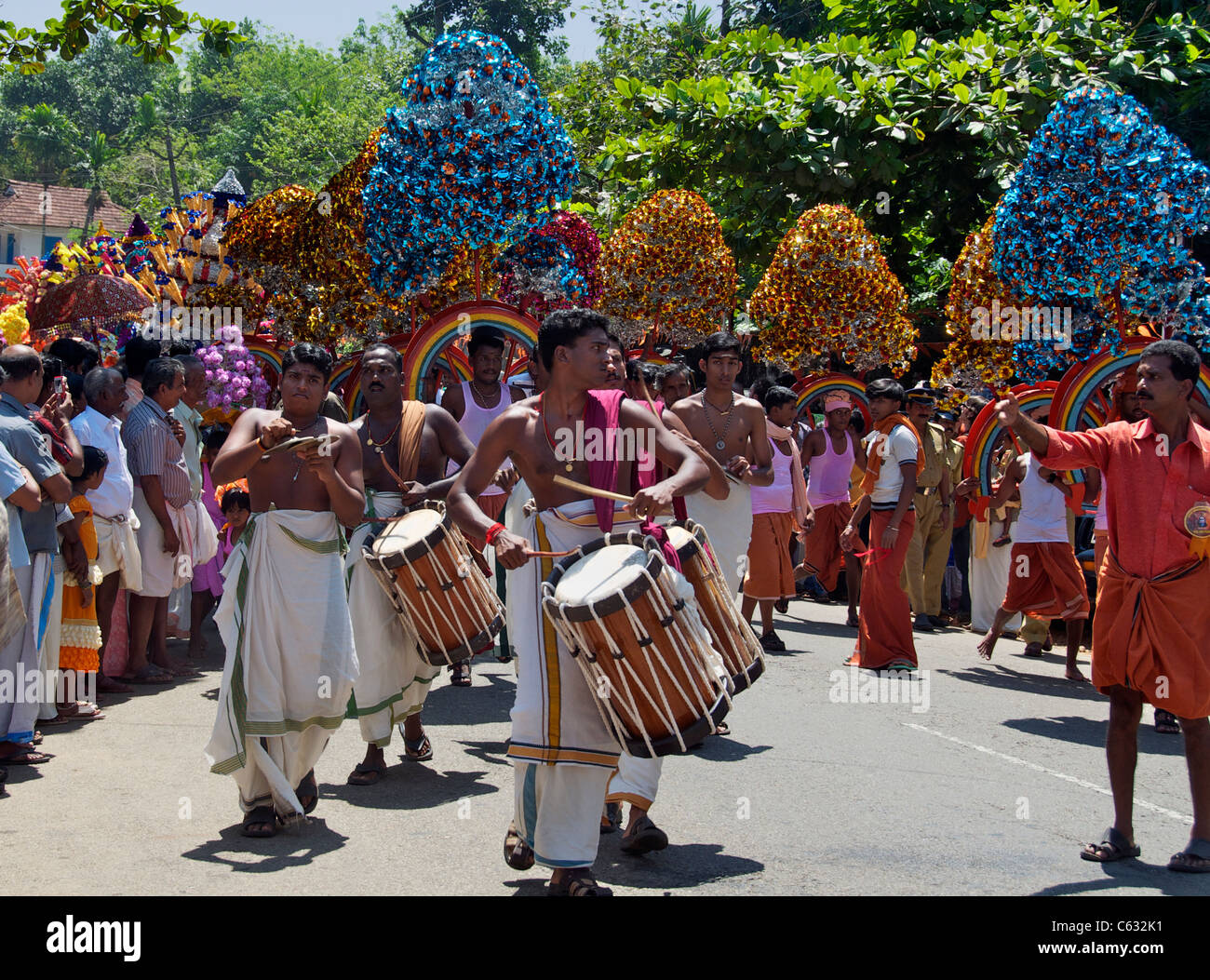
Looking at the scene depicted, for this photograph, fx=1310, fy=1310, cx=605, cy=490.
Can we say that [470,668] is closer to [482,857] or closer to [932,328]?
[482,857]

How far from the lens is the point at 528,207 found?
11.5m

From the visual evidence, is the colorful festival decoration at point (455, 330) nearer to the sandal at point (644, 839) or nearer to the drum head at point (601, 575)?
the sandal at point (644, 839)

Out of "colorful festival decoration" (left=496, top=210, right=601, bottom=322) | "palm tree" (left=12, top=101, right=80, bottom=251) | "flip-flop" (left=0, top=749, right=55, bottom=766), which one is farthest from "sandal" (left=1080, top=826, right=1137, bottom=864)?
"palm tree" (left=12, top=101, right=80, bottom=251)

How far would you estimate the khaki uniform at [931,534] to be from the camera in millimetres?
13188

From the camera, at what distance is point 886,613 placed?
9.95 metres

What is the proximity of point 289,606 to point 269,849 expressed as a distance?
1086mm

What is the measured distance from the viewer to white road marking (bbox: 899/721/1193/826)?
6.30 meters

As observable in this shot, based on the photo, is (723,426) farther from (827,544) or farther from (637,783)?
(827,544)

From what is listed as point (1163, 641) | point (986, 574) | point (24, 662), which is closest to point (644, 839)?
point (1163, 641)

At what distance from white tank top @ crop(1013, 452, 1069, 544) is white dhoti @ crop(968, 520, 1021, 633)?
1.57 m

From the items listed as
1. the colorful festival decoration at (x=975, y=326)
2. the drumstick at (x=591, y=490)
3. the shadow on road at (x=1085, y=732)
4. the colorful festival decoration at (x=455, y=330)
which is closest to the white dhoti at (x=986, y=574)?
the colorful festival decoration at (x=975, y=326)

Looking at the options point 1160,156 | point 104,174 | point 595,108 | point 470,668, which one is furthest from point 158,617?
point 104,174

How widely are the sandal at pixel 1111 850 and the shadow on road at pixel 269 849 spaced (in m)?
3.13

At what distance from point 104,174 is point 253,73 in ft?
39.1
